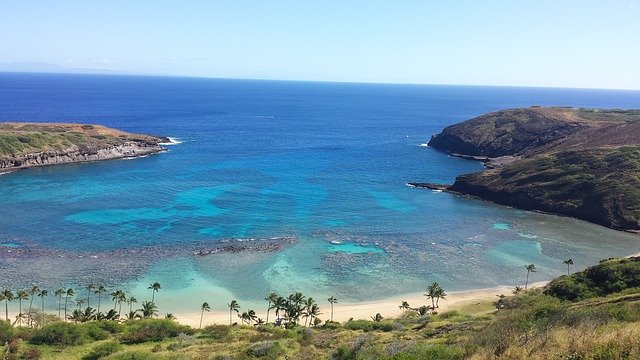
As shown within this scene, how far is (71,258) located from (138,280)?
13.6 meters

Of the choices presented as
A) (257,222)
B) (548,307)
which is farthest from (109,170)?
(548,307)

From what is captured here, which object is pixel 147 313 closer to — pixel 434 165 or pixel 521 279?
pixel 521 279

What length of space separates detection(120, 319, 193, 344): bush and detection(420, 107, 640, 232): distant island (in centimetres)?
8694

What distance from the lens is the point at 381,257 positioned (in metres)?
77.2

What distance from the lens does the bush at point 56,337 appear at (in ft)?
124

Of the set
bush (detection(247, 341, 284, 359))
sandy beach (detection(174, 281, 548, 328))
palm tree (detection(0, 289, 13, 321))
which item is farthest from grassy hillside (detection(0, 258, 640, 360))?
palm tree (detection(0, 289, 13, 321))

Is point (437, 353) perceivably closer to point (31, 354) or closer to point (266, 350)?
point (266, 350)

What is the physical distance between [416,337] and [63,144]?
14274cm

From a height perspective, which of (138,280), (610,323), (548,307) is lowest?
(138,280)

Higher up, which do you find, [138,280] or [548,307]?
[548,307]

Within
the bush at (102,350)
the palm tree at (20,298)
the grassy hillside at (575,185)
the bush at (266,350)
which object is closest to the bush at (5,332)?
the bush at (102,350)

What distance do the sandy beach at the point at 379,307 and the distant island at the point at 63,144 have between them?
10340 cm

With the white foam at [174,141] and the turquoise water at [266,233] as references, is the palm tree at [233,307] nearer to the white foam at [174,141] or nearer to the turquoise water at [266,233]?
the turquoise water at [266,233]

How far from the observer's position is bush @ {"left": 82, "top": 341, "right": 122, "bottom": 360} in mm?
35562
